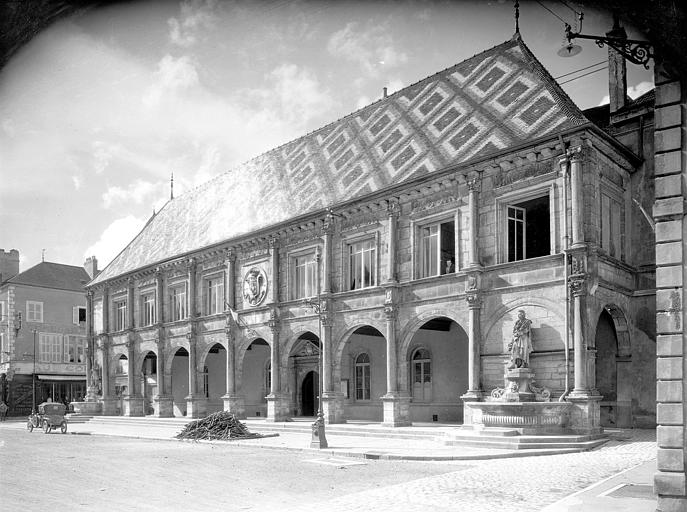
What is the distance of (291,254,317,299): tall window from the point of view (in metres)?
26.5

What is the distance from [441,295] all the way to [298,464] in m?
8.42

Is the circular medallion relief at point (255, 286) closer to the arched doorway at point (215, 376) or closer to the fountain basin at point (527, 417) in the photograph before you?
the arched doorway at point (215, 376)

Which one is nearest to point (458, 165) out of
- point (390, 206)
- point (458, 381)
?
point (390, 206)

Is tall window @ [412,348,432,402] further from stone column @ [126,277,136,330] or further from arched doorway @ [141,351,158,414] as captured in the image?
arched doorway @ [141,351,158,414]

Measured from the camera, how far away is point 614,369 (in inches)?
848

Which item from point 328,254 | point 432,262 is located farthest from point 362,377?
point 432,262

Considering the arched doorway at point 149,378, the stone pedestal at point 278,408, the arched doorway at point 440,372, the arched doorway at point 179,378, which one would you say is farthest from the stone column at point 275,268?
the arched doorway at point 149,378

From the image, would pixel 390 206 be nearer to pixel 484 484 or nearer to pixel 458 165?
pixel 458 165

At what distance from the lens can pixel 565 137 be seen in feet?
60.5

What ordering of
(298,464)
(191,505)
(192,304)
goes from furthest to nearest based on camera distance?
1. (192,304)
2. (298,464)
3. (191,505)

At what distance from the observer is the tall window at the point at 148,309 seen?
35469 mm

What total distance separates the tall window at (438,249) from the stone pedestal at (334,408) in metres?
5.57

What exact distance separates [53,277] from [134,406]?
19442 mm

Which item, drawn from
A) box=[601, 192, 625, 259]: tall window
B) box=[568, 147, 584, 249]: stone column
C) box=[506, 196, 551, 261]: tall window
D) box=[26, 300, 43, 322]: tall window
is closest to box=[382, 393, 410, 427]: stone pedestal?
box=[506, 196, 551, 261]: tall window
